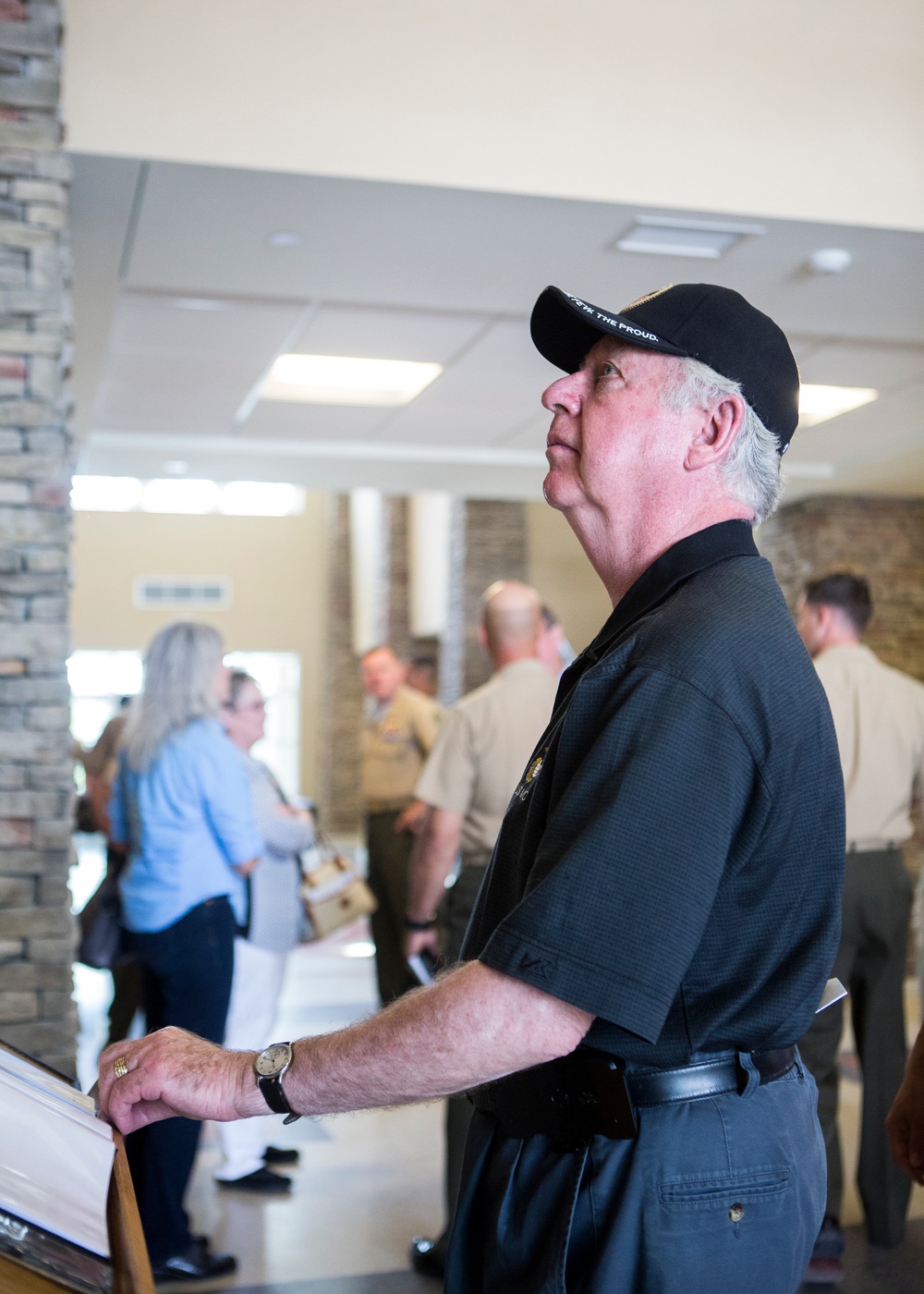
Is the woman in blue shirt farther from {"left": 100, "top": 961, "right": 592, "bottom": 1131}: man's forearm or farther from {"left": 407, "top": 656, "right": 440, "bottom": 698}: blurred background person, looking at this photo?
{"left": 407, "top": 656, "right": 440, "bottom": 698}: blurred background person

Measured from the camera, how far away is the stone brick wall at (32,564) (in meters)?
2.83

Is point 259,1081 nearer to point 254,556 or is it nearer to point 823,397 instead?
point 823,397

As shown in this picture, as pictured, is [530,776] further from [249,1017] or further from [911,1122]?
[249,1017]

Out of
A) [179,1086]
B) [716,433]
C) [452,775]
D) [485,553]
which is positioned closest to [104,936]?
[452,775]

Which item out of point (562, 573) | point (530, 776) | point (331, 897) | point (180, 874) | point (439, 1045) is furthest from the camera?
point (562, 573)

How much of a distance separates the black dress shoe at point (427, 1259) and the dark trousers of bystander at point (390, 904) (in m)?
2.26

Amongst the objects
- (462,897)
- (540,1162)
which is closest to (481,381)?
(462,897)

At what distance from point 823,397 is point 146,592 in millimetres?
13261

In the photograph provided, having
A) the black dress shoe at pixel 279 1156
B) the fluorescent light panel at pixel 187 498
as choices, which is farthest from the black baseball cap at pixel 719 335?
the fluorescent light panel at pixel 187 498

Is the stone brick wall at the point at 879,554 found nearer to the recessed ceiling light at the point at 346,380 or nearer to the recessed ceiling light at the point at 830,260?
the recessed ceiling light at the point at 346,380

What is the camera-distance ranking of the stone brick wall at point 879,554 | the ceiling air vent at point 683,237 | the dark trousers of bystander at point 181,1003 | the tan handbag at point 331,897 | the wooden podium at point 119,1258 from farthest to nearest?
the stone brick wall at point 879,554 → the tan handbag at point 331,897 → the ceiling air vent at point 683,237 → the dark trousers of bystander at point 181,1003 → the wooden podium at point 119,1258

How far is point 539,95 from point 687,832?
3223mm

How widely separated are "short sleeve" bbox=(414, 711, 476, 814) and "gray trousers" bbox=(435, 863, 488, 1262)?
195 mm

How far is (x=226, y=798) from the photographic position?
128 inches
